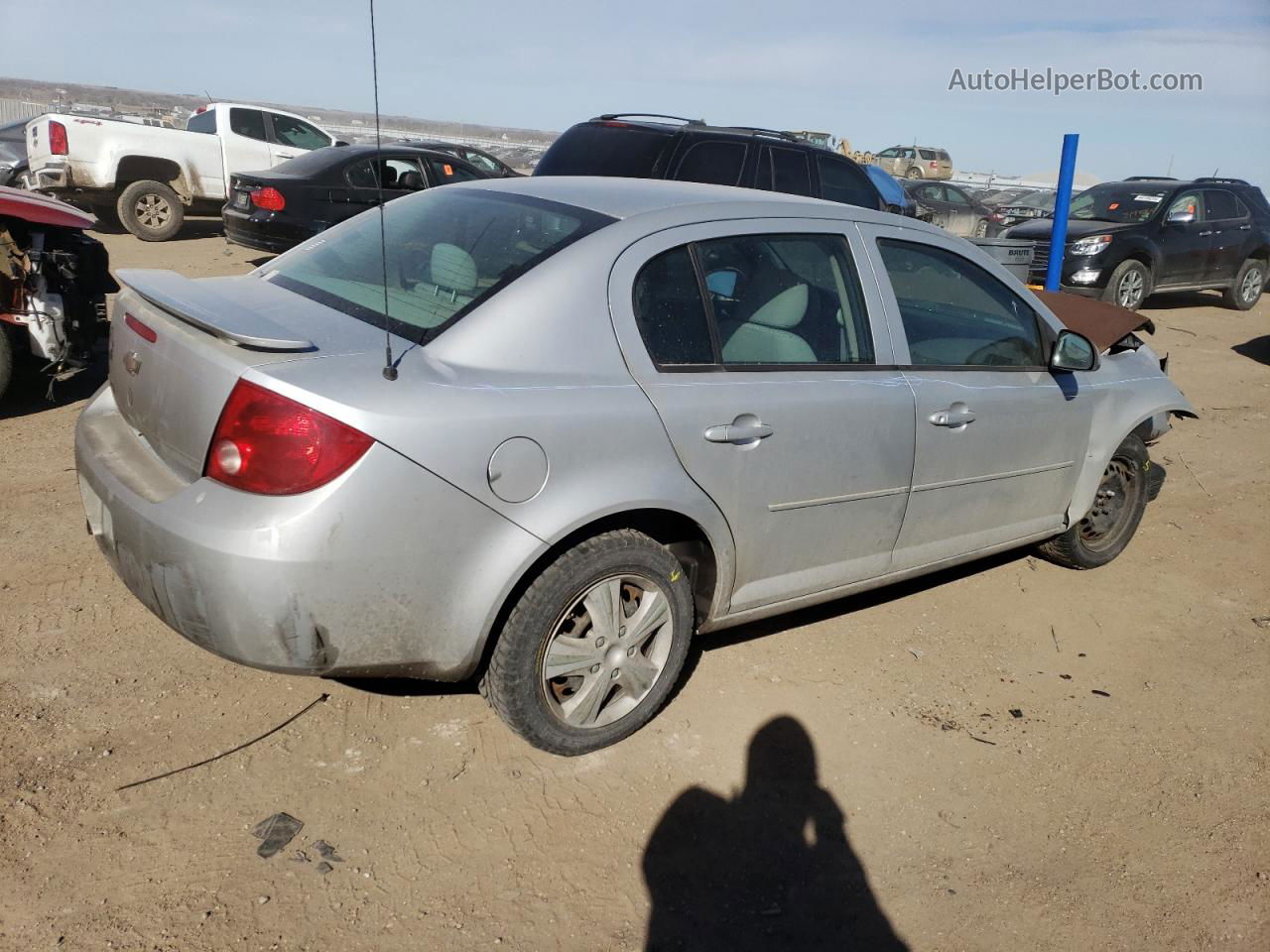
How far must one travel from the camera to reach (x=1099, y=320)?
5.09 m

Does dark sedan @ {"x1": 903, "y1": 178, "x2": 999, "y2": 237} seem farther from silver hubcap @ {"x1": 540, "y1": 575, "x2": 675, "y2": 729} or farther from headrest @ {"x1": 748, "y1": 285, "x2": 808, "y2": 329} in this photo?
silver hubcap @ {"x1": 540, "y1": 575, "x2": 675, "y2": 729}

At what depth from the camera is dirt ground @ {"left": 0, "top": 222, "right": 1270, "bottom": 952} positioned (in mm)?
2551

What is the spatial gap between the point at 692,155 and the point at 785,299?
5.00 meters

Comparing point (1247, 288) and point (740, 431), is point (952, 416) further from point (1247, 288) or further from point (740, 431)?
point (1247, 288)

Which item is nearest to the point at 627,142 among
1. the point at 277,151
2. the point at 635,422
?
the point at 635,422

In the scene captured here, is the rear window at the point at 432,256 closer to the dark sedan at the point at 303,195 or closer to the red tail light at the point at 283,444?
the red tail light at the point at 283,444

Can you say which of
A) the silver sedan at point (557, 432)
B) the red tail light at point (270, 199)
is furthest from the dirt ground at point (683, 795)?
Result: the red tail light at point (270, 199)

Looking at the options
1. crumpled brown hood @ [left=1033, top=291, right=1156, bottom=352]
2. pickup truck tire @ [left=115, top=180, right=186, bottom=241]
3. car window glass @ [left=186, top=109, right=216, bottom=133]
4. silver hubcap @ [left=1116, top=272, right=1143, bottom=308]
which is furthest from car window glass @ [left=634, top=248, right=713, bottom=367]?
car window glass @ [left=186, top=109, right=216, bottom=133]

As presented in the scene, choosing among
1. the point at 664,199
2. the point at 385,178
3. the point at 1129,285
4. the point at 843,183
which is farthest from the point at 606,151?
the point at 1129,285

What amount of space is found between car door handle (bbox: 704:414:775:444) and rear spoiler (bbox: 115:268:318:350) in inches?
45.8

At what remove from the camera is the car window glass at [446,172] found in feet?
39.3

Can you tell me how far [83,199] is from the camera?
13523 millimetres

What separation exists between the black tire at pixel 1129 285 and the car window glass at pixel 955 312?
8.95 metres

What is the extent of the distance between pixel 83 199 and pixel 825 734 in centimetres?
1359
